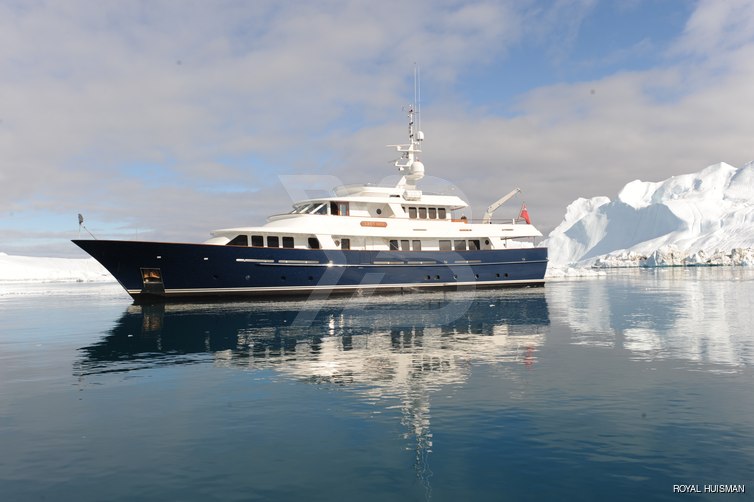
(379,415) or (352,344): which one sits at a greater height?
(352,344)

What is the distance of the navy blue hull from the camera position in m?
36.6

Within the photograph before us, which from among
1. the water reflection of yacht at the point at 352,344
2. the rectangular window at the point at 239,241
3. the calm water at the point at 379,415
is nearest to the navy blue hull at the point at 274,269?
the rectangular window at the point at 239,241

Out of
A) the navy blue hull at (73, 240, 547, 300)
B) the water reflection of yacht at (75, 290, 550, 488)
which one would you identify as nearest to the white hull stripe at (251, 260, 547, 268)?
the navy blue hull at (73, 240, 547, 300)

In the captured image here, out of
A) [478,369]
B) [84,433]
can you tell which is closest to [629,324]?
[478,369]

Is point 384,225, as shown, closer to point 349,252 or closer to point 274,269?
point 349,252

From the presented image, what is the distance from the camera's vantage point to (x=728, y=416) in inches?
408

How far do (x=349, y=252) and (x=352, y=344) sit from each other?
22871 mm

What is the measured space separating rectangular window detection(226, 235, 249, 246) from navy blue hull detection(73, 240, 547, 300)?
75 centimetres

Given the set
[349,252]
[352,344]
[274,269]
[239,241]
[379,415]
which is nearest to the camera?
[379,415]

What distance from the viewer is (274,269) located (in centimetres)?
3941

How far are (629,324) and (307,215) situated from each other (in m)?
23.9

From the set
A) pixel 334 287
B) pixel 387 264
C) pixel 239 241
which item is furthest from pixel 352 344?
pixel 387 264

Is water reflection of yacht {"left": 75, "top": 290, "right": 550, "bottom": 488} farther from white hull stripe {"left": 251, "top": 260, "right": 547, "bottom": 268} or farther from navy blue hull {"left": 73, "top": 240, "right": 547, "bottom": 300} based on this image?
white hull stripe {"left": 251, "top": 260, "right": 547, "bottom": 268}

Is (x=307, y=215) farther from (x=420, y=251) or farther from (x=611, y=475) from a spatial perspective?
(x=611, y=475)
